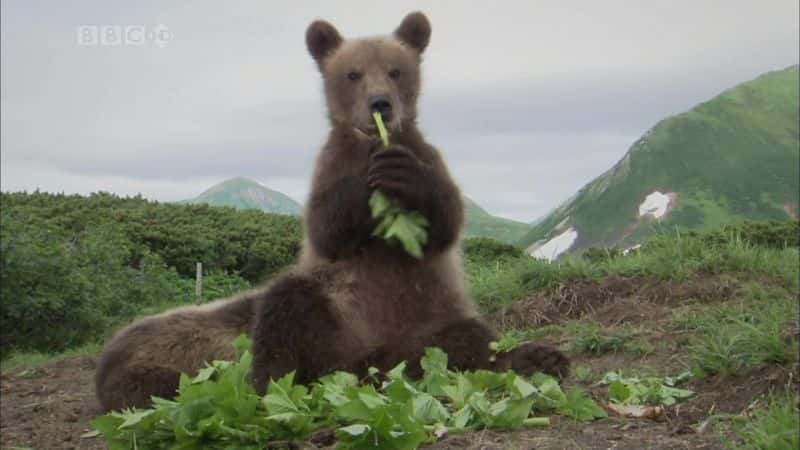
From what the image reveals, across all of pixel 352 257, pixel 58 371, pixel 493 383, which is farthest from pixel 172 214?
pixel 493 383

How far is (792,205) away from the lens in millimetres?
10555

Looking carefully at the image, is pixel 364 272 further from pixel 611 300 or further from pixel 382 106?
pixel 611 300

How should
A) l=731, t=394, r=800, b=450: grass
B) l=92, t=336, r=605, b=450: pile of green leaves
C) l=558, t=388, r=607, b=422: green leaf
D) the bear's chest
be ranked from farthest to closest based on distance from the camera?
the bear's chest, l=558, t=388, r=607, b=422: green leaf, l=92, t=336, r=605, b=450: pile of green leaves, l=731, t=394, r=800, b=450: grass

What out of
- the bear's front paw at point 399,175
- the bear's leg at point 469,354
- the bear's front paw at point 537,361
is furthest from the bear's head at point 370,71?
the bear's front paw at point 537,361

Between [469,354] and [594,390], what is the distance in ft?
2.13

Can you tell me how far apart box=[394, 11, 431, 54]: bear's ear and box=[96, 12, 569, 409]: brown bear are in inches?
4.1

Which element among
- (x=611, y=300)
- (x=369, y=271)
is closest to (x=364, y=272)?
(x=369, y=271)

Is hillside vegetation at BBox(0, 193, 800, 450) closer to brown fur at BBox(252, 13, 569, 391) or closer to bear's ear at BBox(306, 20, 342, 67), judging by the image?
brown fur at BBox(252, 13, 569, 391)

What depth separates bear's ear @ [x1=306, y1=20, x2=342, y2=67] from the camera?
6.18m

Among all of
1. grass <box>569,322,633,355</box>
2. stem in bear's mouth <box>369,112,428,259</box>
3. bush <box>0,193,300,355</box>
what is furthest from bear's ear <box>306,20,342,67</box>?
bush <box>0,193,300,355</box>

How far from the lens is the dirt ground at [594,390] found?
3.87 metres

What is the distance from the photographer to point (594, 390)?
16.7 feet

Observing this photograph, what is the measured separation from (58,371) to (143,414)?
18.2 feet

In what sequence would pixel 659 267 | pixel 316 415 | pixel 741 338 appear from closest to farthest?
pixel 316 415
pixel 741 338
pixel 659 267
